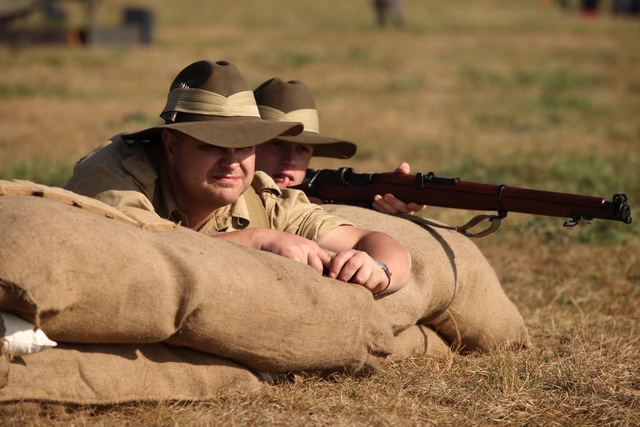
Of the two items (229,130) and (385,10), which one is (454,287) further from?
(385,10)

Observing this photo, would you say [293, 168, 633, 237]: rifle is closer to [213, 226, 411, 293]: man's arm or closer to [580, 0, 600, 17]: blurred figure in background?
[213, 226, 411, 293]: man's arm

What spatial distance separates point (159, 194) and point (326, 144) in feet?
4.76

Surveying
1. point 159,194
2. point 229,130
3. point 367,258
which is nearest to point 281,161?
point 159,194

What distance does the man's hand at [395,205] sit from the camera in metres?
5.06

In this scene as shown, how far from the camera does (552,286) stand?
6.42m

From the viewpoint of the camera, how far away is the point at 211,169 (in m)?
3.99

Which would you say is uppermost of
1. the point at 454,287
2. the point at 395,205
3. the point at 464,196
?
the point at 464,196

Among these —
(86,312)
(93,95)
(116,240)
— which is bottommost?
(93,95)

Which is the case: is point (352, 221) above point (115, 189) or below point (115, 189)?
below

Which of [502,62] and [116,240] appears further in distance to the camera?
[502,62]

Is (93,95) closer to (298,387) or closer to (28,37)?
(28,37)

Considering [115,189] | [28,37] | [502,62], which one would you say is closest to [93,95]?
[28,37]

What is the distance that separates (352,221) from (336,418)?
1.31 meters

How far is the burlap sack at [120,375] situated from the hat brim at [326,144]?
154cm
